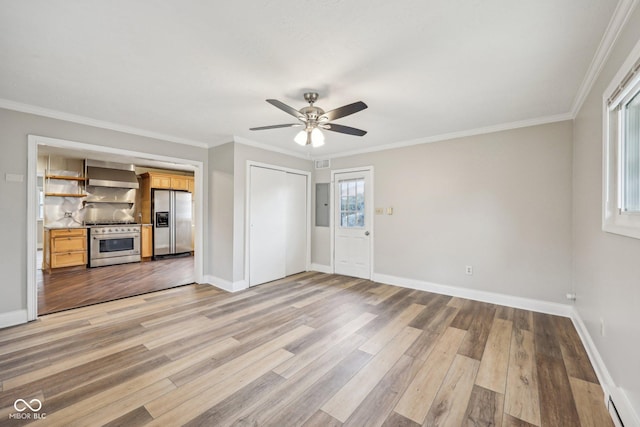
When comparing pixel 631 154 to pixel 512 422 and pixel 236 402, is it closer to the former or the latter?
pixel 512 422

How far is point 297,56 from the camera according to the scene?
205 centimetres

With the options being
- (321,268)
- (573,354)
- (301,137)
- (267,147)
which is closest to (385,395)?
→ (573,354)

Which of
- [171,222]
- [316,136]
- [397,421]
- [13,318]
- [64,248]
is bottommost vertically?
[397,421]

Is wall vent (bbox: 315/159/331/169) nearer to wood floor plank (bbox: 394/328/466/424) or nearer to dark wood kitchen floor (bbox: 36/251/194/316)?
dark wood kitchen floor (bbox: 36/251/194/316)

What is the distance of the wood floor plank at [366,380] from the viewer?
1.76 m

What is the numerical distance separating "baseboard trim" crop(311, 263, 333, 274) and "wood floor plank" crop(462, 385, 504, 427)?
12.0 feet

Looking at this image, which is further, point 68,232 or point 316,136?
point 68,232

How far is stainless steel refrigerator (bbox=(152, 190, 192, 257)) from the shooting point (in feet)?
23.0

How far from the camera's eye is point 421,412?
5.66 ft

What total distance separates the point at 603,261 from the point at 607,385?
2.89ft

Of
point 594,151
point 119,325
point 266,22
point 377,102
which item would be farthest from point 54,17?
point 594,151

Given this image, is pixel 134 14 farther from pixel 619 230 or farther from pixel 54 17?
pixel 619 230

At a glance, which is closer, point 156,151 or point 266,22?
point 266,22

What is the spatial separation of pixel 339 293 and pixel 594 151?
10.9 ft
